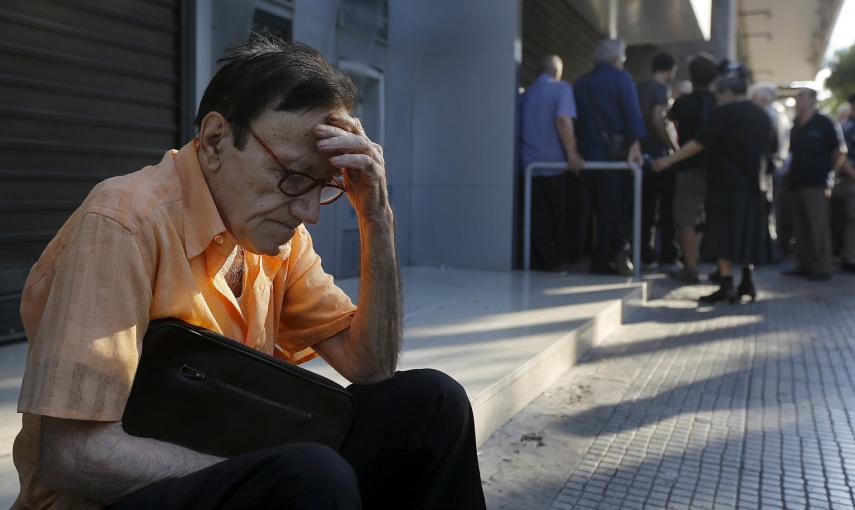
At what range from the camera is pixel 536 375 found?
402 cm

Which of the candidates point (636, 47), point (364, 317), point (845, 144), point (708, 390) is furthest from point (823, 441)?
point (636, 47)

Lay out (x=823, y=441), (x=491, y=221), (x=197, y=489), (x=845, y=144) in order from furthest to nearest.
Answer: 1. (x=845, y=144)
2. (x=491, y=221)
3. (x=823, y=441)
4. (x=197, y=489)

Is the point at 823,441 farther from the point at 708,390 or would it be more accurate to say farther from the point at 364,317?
the point at 364,317

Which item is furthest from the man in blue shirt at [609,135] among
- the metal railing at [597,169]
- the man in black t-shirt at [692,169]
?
the man in black t-shirt at [692,169]

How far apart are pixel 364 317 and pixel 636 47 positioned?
39.2 feet

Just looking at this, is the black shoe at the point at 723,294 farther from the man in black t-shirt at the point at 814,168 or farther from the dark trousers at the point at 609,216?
the man in black t-shirt at the point at 814,168

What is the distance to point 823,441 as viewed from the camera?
3.42 metres

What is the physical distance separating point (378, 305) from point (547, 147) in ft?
19.5

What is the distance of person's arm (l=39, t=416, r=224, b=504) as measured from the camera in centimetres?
128

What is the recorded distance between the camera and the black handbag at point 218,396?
1.36 metres

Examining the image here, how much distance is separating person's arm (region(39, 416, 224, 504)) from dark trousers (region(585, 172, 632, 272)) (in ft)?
21.3

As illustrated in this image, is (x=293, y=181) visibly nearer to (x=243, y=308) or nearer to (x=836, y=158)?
(x=243, y=308)

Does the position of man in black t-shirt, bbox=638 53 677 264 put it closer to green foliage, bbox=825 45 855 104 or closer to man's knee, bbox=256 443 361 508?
man's knee, bbox=256 443 361 508

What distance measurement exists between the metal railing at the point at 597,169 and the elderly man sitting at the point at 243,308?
5.55m
